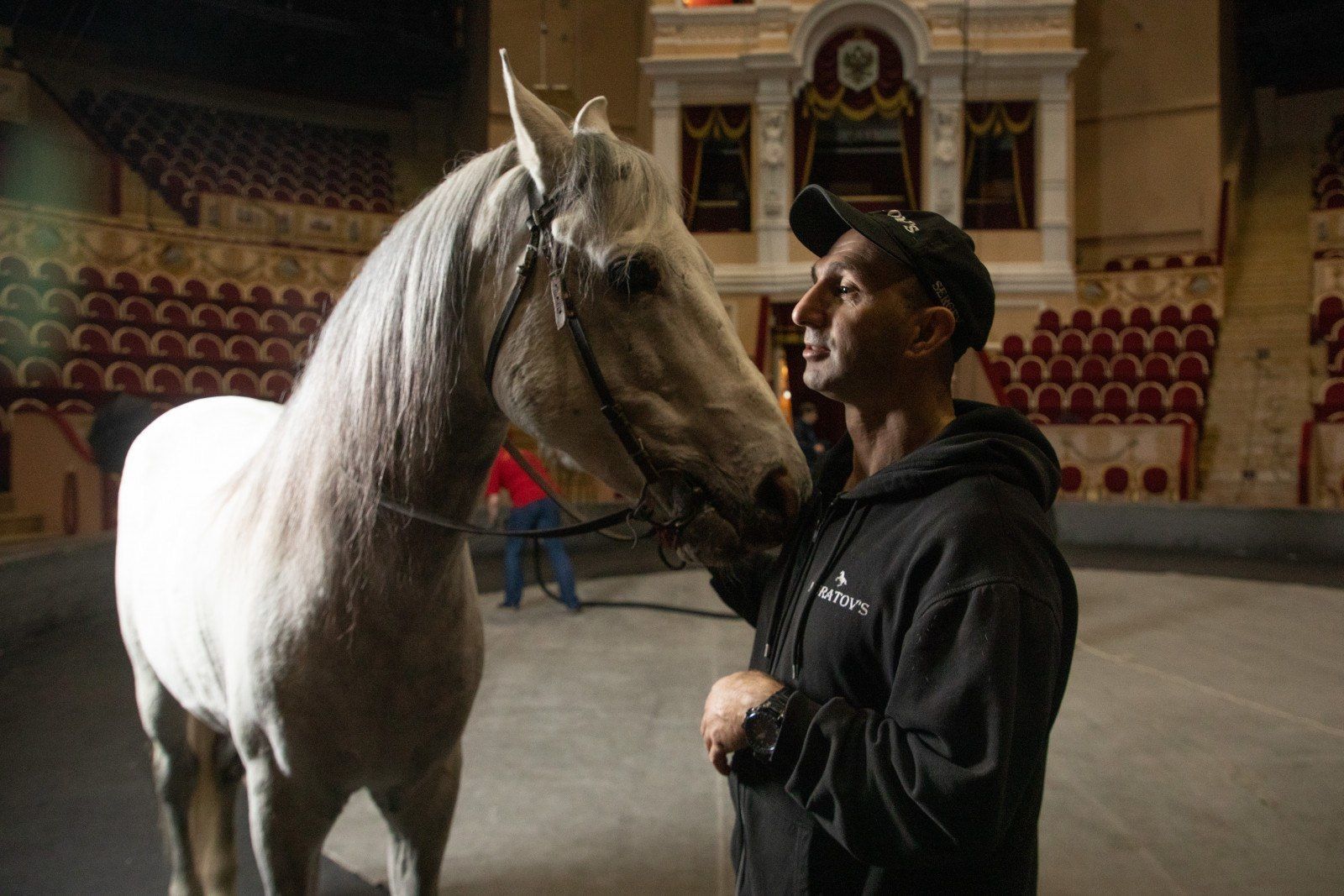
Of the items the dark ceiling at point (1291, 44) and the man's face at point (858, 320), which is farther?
the dark ceiling at point (1291, 44)

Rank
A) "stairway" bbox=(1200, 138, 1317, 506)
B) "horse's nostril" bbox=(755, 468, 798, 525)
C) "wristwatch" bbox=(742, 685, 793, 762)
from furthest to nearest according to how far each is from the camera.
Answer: "stairway" bbox=(1200, 138, 1317, 506), "horse's nostril" bbox=(755, 468, 798, 525), "wristwatch" bbox=(742, 685, 793, 762)

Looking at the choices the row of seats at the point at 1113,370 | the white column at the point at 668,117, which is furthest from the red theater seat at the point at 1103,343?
the white column at the point at 668,117

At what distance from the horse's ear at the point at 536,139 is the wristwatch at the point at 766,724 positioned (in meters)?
0.74

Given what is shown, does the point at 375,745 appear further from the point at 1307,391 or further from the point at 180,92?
the point at 180,92

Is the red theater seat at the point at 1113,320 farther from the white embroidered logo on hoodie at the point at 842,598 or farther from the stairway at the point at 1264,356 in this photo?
the white embroidered logo on hoodie at the point at 842,598

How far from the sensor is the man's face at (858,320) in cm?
98

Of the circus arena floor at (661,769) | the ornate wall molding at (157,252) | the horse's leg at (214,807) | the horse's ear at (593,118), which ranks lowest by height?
the circus arena floor at (661,769)

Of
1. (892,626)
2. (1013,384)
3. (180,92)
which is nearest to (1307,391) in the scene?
(1013,384)

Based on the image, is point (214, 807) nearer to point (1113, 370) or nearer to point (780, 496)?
point (780, 496)

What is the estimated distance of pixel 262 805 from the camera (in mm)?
1351

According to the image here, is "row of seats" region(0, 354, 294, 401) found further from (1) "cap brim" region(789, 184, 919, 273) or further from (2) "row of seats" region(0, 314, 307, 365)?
(1) "cap brim" region(789, 184, 919, 273)

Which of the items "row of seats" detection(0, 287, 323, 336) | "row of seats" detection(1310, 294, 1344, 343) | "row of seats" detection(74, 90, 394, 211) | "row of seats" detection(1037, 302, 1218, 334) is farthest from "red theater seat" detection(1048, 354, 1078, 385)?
"row of seats" detection(74, 90, 394, 211)

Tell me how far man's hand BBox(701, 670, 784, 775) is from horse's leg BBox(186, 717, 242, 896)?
1717 mm

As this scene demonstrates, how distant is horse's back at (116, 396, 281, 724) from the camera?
59.0 inches
